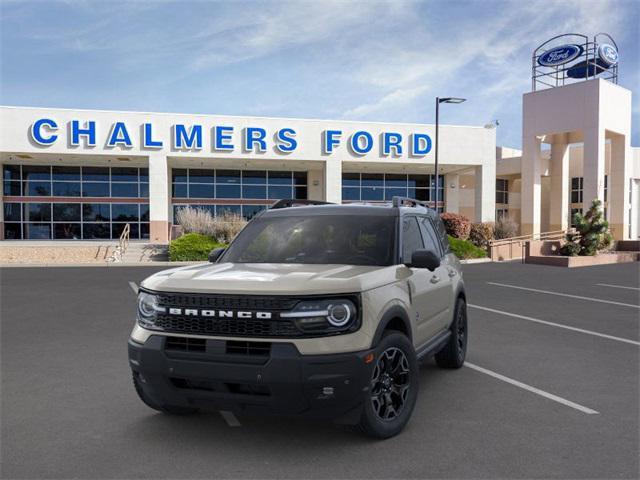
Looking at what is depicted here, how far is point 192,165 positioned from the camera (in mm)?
35938

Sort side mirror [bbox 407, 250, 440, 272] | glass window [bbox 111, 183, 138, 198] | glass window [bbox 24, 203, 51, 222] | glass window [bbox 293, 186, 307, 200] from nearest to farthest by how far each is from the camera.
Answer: side mirror [bbox 407, 250, 440, 272] → glass window [bbox 24, 203, 51, 222] → glass window [bbox 111, 183, 138, 198] → glass window [bbox 293, 186, 307, 200]

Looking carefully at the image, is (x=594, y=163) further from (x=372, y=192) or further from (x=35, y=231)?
(x=35, y=231)

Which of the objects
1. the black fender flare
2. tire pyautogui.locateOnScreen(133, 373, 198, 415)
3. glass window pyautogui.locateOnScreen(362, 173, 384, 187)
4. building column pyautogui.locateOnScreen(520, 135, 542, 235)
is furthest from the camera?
glass window pyautogui.locateOnScreen(362, 173, 384, 187)

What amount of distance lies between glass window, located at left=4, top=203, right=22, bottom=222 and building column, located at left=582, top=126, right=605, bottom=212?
35.0 metres

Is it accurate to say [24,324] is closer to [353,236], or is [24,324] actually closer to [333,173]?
[353,236]

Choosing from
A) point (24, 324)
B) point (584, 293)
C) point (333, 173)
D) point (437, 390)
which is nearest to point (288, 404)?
point (437, 390)

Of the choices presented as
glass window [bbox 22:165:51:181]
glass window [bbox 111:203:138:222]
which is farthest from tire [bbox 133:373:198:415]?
glass window [bbox 22:165:51:181]

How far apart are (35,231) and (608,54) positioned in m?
37.8

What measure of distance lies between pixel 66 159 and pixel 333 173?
16.3 metres

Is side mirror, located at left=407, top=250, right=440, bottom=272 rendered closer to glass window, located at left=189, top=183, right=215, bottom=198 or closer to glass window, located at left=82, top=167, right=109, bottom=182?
glass window, located at left=189, top=183, right=215, bottom=198

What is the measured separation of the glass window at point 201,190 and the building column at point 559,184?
75.2ft

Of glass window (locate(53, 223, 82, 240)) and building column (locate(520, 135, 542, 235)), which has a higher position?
building column (locate(520, 135, 542, 235))

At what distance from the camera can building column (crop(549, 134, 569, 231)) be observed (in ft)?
118

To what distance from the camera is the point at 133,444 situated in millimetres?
4270
